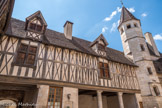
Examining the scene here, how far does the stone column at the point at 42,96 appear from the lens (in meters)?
5.63

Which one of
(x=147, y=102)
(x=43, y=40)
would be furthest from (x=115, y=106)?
(x=43, y=40)

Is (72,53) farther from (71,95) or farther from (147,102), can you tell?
(147,102)

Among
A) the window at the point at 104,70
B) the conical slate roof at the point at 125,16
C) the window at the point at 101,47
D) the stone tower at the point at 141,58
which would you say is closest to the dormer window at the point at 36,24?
the window at the point at 101,47

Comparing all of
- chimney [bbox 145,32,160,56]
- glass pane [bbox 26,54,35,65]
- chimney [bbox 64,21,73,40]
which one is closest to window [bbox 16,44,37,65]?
glass pane [bbox 26,54,35,65]

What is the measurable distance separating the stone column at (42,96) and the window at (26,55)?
157 cm

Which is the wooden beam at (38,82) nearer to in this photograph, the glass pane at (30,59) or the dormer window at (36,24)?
the glass pane at (30,59)

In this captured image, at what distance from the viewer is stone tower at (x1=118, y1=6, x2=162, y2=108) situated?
9.72m

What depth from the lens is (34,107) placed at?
5516 mm

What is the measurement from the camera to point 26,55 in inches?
247

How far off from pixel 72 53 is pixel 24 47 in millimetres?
3141

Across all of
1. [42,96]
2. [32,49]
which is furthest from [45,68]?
[42,96]

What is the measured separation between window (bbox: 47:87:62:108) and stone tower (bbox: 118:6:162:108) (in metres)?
7.85

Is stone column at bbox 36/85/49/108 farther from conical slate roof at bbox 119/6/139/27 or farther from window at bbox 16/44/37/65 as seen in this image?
conical slate roof at bbox 119/6/139/27

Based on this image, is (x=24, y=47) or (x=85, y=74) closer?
(x=24, y=47)
